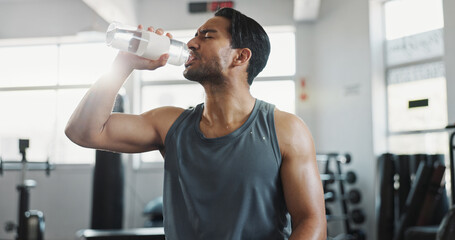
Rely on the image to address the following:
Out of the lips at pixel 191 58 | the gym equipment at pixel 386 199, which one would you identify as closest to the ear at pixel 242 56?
the lips at pixel 191 58

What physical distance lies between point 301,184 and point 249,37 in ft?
1.59

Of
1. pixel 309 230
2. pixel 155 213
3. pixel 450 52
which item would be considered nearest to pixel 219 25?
pixel 309 230

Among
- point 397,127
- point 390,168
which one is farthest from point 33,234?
point 397,127

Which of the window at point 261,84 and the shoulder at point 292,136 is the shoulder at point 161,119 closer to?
the shoulder at point 292,136

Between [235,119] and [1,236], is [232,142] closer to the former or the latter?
[235,119]

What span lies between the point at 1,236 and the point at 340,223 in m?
4.48

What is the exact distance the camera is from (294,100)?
582 centimetres

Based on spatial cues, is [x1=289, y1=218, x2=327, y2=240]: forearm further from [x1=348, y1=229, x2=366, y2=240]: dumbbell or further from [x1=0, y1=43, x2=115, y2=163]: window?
[x1=0, y1=43, x2=115, y2=163]: window

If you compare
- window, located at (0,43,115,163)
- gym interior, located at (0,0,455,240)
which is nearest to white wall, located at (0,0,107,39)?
gym interior, located at (0,0,455,240)

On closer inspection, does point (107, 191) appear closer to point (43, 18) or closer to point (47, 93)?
point (47, 93)

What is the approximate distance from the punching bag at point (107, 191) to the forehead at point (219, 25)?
3316 mm

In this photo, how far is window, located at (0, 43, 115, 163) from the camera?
6.24 meters

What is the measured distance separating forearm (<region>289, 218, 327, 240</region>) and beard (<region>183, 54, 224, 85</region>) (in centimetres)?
46

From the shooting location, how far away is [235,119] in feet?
4.33
